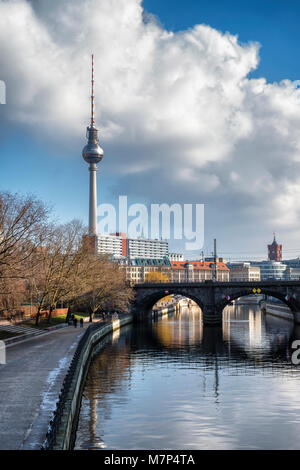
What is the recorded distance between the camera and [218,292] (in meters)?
108

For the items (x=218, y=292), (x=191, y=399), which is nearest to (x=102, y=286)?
(x=218, y=292)

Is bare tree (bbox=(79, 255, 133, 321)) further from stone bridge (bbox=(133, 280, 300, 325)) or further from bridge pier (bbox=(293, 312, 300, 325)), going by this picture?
bridge pier (bbox=(293, 312, 300, 325))

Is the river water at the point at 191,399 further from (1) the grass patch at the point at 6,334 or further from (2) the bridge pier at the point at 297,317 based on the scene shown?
(2) the bridge pier at the point at 297,317

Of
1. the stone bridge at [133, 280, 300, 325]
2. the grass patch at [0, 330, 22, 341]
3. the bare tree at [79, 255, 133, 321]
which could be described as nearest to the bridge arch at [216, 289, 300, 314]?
the stone bridge at [133, 280, 300, 325]

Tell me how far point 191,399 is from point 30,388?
12.3 m

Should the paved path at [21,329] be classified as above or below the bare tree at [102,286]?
below

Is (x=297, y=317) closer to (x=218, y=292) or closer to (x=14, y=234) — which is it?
(x=218, y=292)

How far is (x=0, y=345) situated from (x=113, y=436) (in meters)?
25.7

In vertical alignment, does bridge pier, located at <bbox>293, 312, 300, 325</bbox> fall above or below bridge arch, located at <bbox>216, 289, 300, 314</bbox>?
below

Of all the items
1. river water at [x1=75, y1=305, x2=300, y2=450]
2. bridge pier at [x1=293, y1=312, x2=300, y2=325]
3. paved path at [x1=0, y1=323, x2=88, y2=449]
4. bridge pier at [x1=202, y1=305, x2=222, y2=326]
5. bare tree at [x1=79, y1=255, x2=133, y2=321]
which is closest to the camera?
paved path at [x1=0, y1=323, x2=88, y2=449]

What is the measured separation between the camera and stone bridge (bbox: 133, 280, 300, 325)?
103 metres

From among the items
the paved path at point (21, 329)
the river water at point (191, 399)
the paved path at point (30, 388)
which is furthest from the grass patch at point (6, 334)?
the river water at point (191, 399)

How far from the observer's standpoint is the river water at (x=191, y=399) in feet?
89.0
